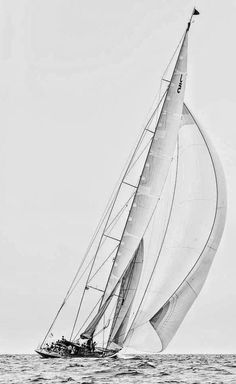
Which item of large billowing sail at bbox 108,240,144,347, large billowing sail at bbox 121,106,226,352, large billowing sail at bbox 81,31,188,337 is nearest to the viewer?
large billowing sail at bbox 121,106,226,352

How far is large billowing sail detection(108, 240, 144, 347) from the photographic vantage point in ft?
132

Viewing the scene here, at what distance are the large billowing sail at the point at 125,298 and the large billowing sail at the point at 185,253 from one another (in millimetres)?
3336

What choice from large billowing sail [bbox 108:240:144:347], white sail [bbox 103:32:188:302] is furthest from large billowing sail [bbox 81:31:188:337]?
large billowing sail [bbox 108:240:144:347]

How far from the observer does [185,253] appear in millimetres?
36031

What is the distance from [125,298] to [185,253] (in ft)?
20.3

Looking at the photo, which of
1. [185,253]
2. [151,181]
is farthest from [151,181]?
[185,253]

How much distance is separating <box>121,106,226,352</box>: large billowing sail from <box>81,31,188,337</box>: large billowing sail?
6.28 feet

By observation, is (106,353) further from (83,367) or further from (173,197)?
(173,197)

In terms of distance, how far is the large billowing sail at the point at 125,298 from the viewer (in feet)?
132

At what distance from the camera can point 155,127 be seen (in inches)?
1587

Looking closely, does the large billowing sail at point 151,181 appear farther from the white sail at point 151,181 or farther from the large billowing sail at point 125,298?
the large billowing sail at point 125,298

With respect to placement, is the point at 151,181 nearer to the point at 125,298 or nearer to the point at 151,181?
the point at 151,181

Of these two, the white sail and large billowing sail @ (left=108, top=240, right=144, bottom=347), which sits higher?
the white sail

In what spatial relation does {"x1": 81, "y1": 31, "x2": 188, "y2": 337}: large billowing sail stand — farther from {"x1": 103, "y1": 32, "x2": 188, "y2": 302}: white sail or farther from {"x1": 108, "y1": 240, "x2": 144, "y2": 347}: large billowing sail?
{"x1": 108, "y1": 240, "x2": 144, "y2": 347}: large billowing sail
